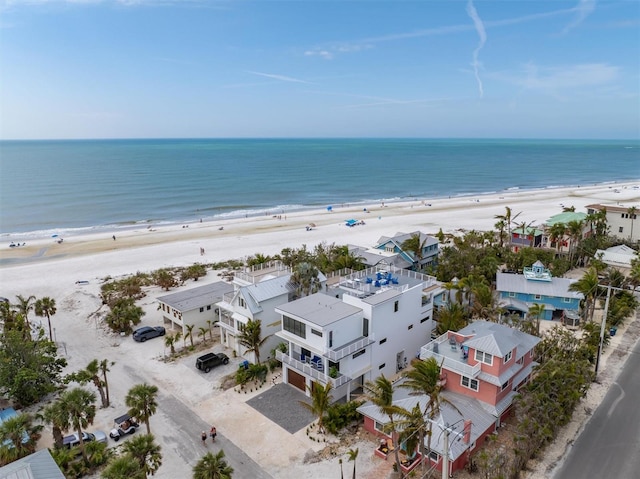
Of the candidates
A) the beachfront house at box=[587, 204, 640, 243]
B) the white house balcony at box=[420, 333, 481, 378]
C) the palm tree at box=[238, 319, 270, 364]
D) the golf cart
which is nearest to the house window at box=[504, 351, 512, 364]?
the white house balcony at box=[420, 333, 481, 378]

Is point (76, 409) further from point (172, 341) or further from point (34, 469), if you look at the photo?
point (172, 341)

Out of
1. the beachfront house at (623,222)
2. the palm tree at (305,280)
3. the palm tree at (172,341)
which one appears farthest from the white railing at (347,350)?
the beachfront house at (623,222)

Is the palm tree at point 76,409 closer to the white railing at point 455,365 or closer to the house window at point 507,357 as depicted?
the white railing at point 455,365

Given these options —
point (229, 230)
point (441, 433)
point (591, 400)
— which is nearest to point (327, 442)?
point (441, 433)

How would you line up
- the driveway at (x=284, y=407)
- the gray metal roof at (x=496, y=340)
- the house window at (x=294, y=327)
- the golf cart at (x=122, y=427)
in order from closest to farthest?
the gray metal roof at (x=496, y=340)
the golf cart at (x=122, y=427)
the driveway at (x=284, y=407)
the house window at (x=294, y=327)

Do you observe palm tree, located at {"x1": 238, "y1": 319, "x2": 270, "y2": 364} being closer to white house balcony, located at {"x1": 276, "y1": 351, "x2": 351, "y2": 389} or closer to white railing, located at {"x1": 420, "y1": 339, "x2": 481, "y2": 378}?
white house balcony, located at {"x1": 276, "y1": 351, "x2": 351, "y2": 389}

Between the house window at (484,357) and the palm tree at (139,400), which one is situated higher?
the house window at (484,357)
